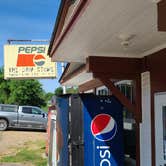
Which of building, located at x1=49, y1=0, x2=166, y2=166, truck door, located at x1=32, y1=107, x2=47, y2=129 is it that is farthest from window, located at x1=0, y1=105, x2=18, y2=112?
building, located at x1=49, y1=0, x2=166, y2=166

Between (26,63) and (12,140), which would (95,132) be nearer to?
(12,140)

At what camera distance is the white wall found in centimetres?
685

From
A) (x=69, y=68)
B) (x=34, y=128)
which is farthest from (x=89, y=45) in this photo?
(x=34, y=128)

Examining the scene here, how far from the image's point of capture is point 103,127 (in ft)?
22.8

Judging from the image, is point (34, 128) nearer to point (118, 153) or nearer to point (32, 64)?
point (32, 64)

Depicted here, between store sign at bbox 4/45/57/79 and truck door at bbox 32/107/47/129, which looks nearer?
truck door at bbox 32/107/47/129

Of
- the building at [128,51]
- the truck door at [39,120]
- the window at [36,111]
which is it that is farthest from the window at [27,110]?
the building at [128,51]

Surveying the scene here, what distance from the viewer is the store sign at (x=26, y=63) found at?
3006 cm

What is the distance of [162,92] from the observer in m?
6.23

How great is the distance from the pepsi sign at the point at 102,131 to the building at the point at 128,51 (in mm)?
255

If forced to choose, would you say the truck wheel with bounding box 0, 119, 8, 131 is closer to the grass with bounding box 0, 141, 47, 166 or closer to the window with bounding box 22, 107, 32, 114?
the window with bounding box 22, 107, 32, 114

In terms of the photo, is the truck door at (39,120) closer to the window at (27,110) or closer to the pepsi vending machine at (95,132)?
the window at (27,110)

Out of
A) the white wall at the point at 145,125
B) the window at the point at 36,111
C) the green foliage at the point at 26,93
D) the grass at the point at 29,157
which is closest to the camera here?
the white wall at the point at 145,125

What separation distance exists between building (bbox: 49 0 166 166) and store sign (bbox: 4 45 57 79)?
73.3ft
